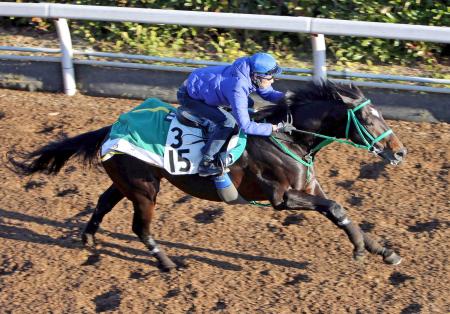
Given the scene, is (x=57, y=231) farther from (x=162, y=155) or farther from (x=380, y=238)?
(x=380, y=238)

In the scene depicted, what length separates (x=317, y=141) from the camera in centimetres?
633

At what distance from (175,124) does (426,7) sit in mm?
4572

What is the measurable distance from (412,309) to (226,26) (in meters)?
4.19

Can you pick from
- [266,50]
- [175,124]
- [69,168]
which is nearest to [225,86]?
[175,124]

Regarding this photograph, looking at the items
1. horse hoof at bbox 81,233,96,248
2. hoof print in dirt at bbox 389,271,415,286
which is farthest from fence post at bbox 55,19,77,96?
hoof print in dirt at bbox 389,271,415,286

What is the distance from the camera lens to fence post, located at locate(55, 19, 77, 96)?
9555 millimetres

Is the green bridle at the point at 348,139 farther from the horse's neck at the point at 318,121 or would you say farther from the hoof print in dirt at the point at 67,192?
the hoof print in dirt at the point at 67,192

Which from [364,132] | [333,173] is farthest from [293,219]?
[364,132]

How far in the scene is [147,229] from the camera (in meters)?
6.77

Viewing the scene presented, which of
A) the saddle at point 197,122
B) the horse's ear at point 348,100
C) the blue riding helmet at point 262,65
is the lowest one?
the saddle at point 197,122

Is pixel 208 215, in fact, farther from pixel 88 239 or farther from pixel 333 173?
pixel 333 173

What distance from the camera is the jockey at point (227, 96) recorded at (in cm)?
605

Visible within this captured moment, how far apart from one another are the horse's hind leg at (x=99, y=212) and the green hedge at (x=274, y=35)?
3254mm

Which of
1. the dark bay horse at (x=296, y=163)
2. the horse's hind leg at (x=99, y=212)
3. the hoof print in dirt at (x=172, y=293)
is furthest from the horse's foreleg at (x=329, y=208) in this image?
the horse's hind leg at (x=99, y=212)
